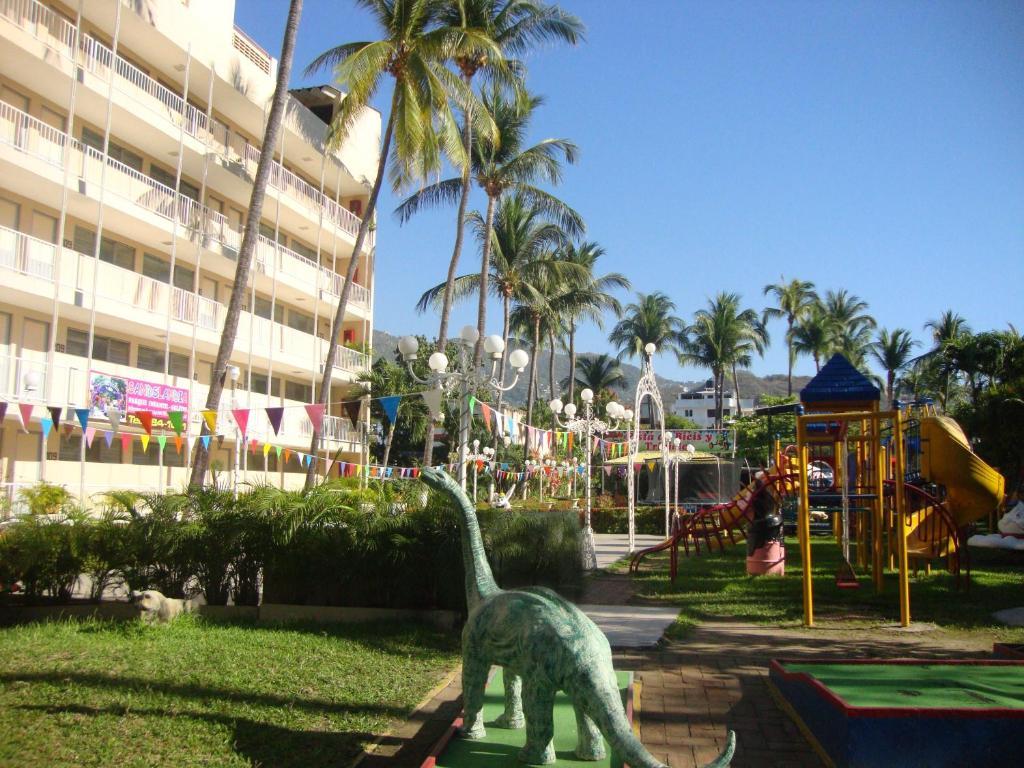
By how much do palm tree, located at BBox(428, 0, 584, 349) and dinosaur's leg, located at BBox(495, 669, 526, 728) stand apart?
18039 mm

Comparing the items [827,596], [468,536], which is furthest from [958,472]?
[468,536]

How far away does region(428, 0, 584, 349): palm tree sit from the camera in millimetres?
23891

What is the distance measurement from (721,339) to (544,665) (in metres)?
57.8

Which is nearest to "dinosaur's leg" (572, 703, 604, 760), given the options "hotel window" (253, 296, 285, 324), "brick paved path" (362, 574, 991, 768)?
"brick paved path" (362, 574, 991, 768)

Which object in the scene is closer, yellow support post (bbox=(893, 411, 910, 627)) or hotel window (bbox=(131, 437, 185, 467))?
yellow support post (bbox=(893, 411, 910, 627))

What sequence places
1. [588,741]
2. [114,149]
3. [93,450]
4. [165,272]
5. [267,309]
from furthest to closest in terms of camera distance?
[267,309] < [165,272] < [114,149] < [93,450] < [588,741]

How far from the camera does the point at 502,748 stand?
4969 millimetres

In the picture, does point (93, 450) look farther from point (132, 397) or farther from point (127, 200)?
point (127, 200)

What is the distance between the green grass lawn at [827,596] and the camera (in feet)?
35.7

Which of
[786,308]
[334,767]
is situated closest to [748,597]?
[334,767]

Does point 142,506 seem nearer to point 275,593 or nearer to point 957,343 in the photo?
point 275,593

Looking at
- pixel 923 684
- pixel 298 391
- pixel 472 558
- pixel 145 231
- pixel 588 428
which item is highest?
pixel 145 231

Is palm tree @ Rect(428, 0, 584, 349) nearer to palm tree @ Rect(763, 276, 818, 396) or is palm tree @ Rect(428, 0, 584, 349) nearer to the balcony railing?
the balcony railing

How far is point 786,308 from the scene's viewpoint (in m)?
62.8
